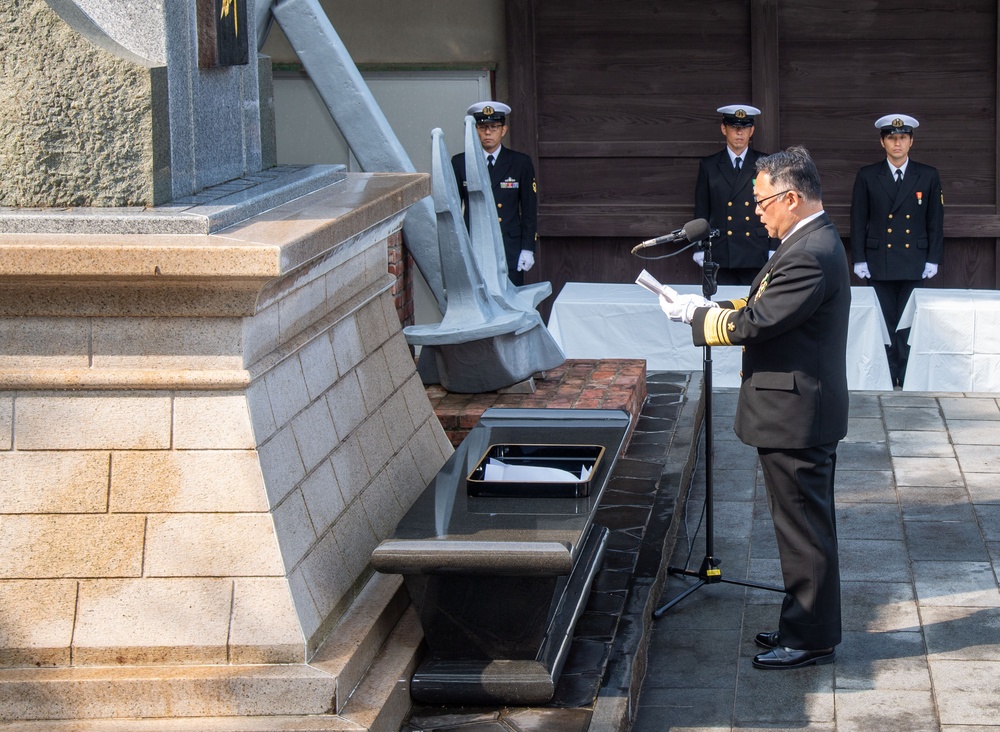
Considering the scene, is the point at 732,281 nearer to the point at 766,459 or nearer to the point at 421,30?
the point at 421,30

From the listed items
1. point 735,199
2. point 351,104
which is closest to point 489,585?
point 351,104

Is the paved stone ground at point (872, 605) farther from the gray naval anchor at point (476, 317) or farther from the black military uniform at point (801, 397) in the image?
the gray naval anchor at point (476, 317)

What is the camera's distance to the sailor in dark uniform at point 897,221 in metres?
9.27

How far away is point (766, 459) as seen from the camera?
4.60 meters

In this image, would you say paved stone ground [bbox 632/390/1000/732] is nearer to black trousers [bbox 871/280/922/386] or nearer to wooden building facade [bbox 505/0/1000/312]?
black trousers [bbox 871/280/922/386]

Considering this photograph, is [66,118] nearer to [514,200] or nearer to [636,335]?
[636,335]

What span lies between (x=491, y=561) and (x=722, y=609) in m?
1.85

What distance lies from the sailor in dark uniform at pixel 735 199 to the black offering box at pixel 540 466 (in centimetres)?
499

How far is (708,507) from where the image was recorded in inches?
204

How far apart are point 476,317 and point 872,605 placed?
2288mm

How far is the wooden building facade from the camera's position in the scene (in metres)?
9.68

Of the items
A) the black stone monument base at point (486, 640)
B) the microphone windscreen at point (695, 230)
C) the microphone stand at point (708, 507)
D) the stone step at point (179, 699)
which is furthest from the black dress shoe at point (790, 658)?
the stone step at point (179, 699)

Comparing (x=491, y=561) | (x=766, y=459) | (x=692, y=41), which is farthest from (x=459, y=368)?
(x=692, y=41)

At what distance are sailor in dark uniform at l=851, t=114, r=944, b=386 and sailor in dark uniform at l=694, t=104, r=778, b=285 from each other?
28.0 inches
